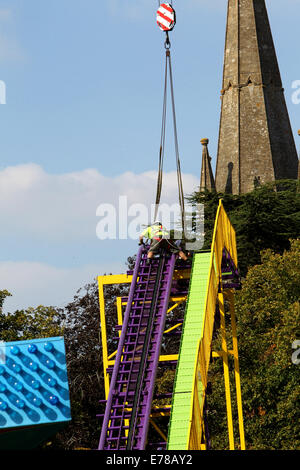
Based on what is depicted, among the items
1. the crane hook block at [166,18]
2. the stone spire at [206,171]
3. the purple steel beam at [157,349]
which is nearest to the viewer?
the purple steel beam at [157,349]

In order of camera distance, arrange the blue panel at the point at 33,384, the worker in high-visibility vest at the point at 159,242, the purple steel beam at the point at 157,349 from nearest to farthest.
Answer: the purple steel beam at the point at 157,349, the blue panel at the point at 33,384, the worker in high-visibility vest at the point at 159,242

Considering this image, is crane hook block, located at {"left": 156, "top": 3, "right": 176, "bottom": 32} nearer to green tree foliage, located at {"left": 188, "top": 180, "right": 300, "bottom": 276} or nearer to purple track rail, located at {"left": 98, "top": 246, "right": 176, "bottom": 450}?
purple track rail, located at {"left": 98, "top": 246, "right": 176, "bottom": 450}

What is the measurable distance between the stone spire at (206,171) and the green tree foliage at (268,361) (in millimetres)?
28825

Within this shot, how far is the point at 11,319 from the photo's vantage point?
4425 cm

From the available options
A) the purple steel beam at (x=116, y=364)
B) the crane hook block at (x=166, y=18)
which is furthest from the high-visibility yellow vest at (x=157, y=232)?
the crane hook block at (x=166, y=18)

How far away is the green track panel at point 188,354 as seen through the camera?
72.6 feet

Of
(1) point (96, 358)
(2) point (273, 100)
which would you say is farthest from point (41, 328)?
(2) point (273, 100)

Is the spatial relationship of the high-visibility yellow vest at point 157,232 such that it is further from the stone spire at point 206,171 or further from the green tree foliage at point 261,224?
the stone spire at point 206,171

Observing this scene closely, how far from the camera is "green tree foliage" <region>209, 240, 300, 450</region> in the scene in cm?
3631

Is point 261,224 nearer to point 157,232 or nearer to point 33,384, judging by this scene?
point 157,232

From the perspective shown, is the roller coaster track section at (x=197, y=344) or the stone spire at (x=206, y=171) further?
the stone spire at (x=206, y=171)
